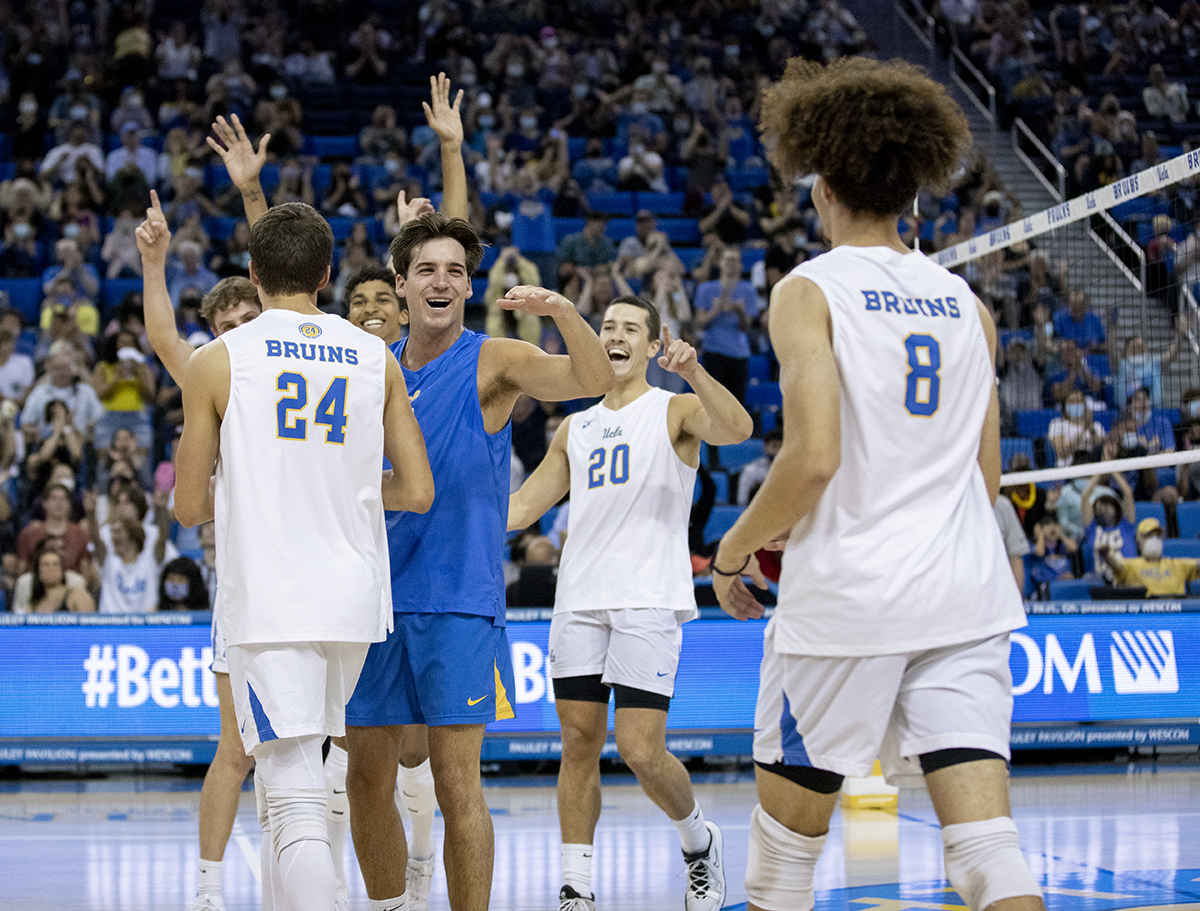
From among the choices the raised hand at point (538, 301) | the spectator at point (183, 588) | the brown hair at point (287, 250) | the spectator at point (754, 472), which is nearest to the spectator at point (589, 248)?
the spectator at point (754, 472)

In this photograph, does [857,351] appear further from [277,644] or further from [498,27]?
[498,27]

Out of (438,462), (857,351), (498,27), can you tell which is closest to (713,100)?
(498,27)

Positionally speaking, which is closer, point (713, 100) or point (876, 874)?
point (876, 874)

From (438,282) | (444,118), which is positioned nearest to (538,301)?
(438,282)

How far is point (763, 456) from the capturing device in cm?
1298

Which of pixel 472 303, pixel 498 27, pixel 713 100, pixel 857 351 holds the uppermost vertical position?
pixel 498 27

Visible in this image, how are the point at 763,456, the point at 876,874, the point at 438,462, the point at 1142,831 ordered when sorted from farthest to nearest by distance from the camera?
the point at 763,456, the point at 1142,831, the point at 876,874, the point at 438,462

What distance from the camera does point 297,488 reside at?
12.0 feet

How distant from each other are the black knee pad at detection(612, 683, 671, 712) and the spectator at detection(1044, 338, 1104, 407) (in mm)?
6461

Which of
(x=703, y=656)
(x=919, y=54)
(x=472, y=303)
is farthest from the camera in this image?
(x=919, y=54)

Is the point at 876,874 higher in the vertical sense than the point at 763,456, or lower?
lower

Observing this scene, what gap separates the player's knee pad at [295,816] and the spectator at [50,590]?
719 cm

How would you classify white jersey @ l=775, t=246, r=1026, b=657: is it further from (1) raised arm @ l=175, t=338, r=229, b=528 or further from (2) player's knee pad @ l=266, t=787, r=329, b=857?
(1) raised arm @ l=175, t=338, r=229, b=528

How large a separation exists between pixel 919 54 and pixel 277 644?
19611 mm
